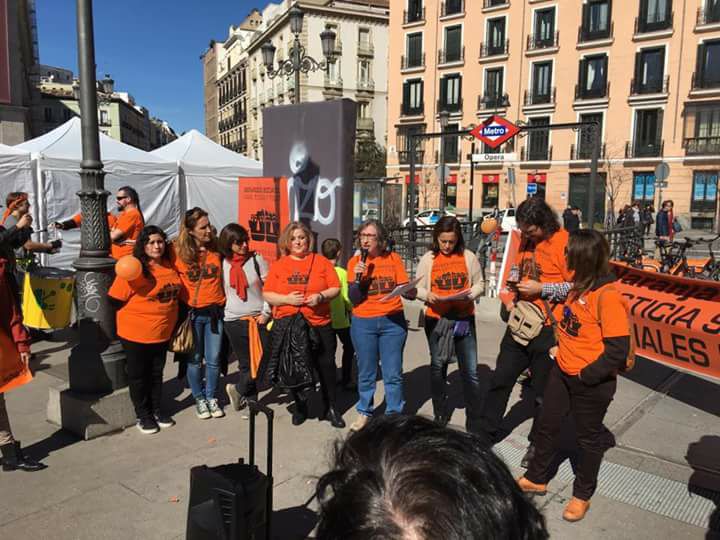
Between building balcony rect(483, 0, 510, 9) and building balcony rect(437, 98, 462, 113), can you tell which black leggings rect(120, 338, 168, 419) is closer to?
building balcony rect(437, 98, 462, 113)

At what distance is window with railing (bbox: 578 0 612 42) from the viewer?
124 ft

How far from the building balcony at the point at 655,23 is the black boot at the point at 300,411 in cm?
4021

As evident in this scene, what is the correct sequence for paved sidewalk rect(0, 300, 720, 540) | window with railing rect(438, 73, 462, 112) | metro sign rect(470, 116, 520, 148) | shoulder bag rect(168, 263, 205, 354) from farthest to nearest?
window with railing rect(438, 73, 462, 112) < metro sign rect(470, 116, 520, 148) < shoulder bag rect(168, 263, 205, 354) < paved sidewalk rect(0, 300, 720, 540)

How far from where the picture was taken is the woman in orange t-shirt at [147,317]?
4324mm

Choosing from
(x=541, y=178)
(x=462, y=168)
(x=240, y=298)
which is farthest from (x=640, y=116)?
(x=240, y=298)

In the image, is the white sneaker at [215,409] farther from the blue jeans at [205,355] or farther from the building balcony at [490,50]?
the building balcony at [490,50]

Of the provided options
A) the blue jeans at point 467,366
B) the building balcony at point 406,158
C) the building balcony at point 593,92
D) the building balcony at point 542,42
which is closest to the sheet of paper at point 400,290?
the blue jeans at point 467,366

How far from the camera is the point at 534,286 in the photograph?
12.9 feet

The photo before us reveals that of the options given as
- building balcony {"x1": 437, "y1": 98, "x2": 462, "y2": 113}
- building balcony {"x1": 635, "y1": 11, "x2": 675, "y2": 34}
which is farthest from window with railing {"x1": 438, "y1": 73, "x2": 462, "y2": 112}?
building balcony {"x1": 635, "y1": 11, "x2": 675, "y2": 34}

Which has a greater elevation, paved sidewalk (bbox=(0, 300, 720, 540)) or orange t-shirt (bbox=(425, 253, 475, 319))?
orange t-shirt (bbox=(425, 253, 475, 319))

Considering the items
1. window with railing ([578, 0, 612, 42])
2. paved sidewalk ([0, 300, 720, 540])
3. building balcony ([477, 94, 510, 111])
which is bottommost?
paved sidewalk ([0, 300, 720, 540])

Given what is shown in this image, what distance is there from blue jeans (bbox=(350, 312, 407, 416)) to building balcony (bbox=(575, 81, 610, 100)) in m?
39.4

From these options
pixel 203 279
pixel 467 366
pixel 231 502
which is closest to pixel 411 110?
pixel 203 279

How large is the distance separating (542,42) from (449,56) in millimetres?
7336
